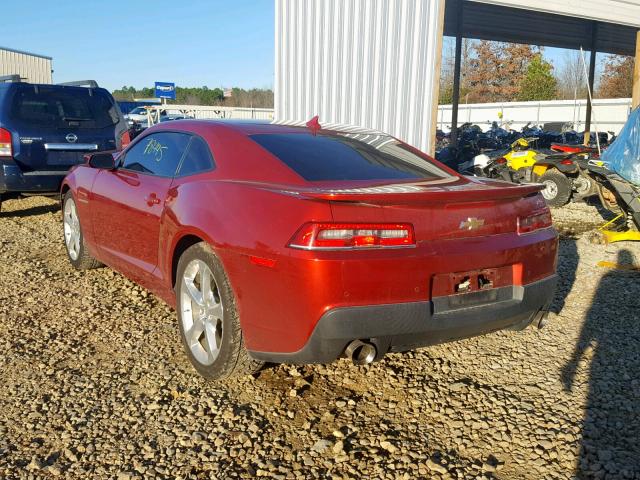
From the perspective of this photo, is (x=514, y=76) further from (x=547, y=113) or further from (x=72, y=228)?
(x=72, y=228)

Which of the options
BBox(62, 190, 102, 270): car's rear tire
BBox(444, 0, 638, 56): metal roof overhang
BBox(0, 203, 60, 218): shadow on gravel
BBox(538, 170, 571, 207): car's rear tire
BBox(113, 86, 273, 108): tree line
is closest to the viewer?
BBox(62, 190, 102, 270): car's rear tire

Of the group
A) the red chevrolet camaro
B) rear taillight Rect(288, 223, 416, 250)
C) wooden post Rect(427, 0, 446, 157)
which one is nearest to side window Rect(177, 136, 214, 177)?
the red chevrolet camaro

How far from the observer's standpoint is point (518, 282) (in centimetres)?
317

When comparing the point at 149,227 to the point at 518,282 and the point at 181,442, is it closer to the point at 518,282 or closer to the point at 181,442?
the point at 181,442

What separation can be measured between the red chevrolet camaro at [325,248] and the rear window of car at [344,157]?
0.01m

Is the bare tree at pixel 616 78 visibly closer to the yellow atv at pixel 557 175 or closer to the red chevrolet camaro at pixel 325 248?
the yellow atv at pixel 557 175

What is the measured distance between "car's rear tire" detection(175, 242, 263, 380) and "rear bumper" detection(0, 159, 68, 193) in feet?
16.4

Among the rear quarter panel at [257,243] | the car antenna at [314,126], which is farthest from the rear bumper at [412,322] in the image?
the car antenna at [314,126]

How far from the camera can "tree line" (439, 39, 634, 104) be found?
42.8 m

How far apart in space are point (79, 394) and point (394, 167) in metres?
2.20

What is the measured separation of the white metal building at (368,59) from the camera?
30.8 ft

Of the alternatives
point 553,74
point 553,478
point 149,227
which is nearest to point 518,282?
point 553,478

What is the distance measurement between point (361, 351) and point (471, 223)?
0.83 metres

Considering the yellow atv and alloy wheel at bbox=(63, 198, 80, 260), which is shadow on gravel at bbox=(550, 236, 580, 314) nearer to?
the yellow atv
